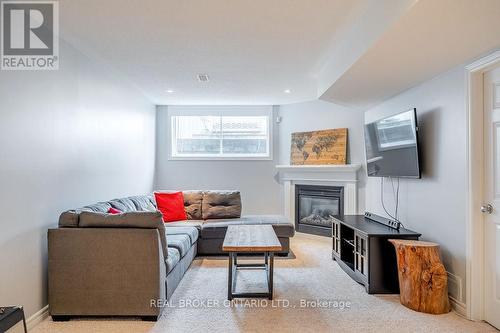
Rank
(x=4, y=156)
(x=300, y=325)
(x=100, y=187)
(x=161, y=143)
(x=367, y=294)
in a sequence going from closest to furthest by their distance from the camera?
1. (x=4, y=156)
2. (x=300, y=325)
3. (x=367, y=294)
4. (x=100, y=187)
5. (x=161, y=143)

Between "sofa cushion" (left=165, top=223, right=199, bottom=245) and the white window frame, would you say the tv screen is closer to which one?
the white window frame

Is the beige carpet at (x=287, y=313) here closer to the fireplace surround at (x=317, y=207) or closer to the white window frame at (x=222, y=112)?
the fireplace surround at (x=317, y=207)

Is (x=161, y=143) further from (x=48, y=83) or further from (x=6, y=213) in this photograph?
(x=6, y=213)

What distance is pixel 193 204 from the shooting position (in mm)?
5004

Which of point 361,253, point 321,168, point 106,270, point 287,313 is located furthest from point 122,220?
point 321,168

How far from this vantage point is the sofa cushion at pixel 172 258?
2756mm

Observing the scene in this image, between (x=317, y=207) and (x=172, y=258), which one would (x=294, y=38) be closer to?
(x=172, y=258)

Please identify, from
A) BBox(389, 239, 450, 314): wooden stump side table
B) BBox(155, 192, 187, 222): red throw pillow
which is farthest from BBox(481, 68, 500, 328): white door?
BBox(155, 192, 187, 222): red throw pillow

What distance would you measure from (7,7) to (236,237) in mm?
2632

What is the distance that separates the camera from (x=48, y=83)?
8.78 feet

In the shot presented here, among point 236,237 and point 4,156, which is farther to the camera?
point 236,237

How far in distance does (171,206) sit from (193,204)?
36 centimetres

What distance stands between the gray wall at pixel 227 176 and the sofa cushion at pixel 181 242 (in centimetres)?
240

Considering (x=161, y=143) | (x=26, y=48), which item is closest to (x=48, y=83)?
(x=26, y=48)
